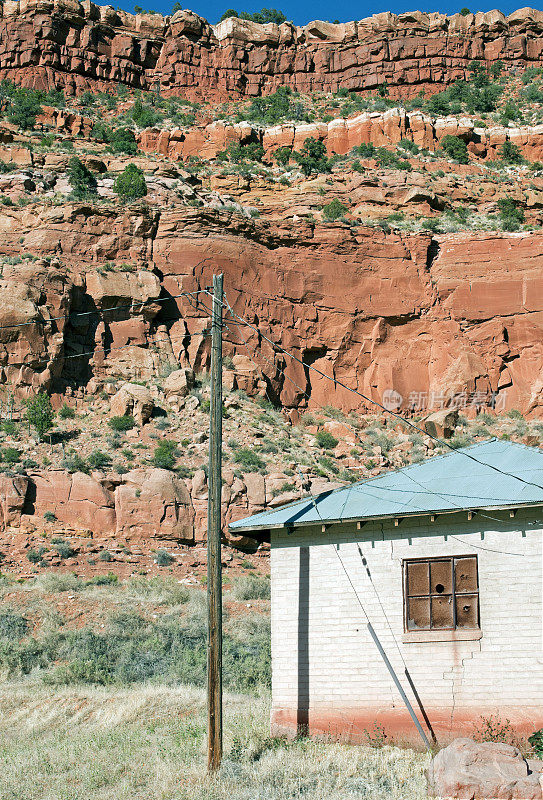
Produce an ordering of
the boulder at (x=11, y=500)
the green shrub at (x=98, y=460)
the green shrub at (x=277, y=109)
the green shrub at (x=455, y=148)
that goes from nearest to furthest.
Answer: the boulder at (x=11, y=500) < the green shrub at (x=98, y=460) < the green shrub at (x=455, y=148) < the green shrub at (x=277, y=109)

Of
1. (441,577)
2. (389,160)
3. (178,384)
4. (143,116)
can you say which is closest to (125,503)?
(178,384)

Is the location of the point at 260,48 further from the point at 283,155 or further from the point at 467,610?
the point at 467,610

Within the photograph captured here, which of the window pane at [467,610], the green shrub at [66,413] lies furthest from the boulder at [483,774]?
the green shrub at [66,413]

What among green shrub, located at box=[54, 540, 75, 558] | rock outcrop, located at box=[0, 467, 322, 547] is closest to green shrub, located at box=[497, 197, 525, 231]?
rock outcrop, located at box=[0, 467, 322, 547]

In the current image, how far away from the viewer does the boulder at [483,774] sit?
11.4 metres

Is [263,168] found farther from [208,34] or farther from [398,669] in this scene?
[398,669]

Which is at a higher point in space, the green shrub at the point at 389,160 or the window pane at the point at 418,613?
the green shrub at the point at 389,160

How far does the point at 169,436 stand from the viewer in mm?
36688

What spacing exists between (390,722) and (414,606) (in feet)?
6.16

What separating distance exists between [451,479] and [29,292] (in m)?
26.4

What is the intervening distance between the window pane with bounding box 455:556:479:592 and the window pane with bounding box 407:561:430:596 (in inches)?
19.8

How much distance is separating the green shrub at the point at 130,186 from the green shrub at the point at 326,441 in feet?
57.1

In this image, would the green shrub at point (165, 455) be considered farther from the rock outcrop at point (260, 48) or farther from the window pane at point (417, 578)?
the rock outcrop at point (260, 48)

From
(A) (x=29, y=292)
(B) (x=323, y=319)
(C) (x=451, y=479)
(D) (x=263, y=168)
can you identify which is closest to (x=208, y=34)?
(D) (x=263, y=168)
